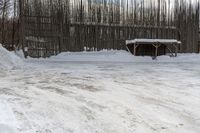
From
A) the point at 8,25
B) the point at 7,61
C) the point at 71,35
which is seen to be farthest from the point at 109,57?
the point at 8,25

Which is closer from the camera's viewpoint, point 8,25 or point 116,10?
point 116,10

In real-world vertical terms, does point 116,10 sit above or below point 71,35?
above

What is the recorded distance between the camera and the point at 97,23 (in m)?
18.7

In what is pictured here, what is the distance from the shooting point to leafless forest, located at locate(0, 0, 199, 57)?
1781 cm

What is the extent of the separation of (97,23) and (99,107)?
13131 mm

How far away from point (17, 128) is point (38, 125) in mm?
307

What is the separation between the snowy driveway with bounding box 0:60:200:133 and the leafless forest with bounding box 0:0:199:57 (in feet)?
30.3

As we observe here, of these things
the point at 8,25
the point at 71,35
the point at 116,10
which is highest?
the point at 116,10

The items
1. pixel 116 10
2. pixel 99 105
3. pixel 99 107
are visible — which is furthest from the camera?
pixel 116 10

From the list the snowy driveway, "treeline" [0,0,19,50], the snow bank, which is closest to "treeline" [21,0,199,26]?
the snow bank

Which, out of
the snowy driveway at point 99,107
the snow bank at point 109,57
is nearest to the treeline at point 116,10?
the snow bank at point 109,57

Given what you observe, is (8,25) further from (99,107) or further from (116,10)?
(99,107)

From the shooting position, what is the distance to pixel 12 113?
5.20m

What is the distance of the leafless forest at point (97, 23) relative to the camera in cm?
1781
